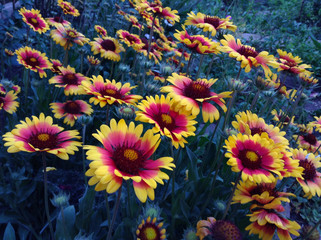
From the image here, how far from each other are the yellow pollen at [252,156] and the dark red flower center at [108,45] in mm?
1515

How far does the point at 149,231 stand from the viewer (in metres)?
0.89

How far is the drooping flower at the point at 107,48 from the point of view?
1997 millimetres

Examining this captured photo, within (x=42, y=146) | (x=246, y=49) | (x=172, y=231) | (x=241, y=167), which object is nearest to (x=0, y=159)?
(x=42, y=146)

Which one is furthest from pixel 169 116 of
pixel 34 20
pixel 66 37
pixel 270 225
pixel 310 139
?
pixel 310 139

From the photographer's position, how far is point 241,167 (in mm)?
925

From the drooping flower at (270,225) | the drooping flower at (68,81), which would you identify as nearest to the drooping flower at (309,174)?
the drooping flower at (270,225)

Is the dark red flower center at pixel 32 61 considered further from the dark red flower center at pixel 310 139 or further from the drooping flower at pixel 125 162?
the dark red flower center at pixel 310 139

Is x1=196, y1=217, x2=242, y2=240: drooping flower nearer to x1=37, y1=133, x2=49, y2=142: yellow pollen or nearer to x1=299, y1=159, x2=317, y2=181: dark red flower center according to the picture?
x1=299, y1=159, x2=317, y2=181: dark red flower center

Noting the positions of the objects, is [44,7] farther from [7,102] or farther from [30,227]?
[30,227]

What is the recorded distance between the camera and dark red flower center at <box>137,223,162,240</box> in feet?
2.86

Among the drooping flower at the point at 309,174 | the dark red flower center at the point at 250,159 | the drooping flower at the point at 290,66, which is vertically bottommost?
the drooping flower at the point at 309,174

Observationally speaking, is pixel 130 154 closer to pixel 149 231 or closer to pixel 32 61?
pixel 149 231

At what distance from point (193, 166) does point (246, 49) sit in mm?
713

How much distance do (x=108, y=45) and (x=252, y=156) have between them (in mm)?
1565
